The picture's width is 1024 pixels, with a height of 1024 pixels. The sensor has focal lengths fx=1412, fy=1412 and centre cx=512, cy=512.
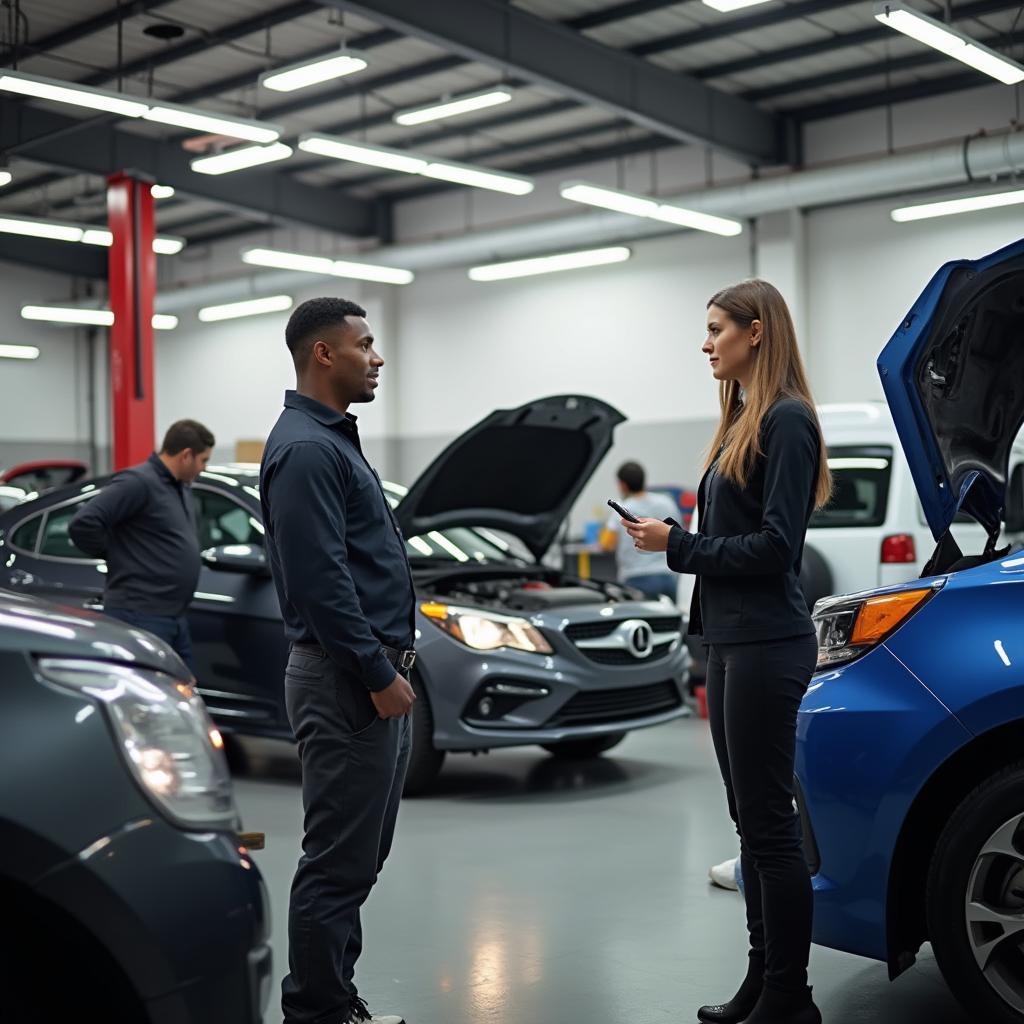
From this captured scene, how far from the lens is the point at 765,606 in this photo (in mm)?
2969

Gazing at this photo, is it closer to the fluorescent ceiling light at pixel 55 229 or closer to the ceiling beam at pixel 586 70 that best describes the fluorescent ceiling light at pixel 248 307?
the fluorescent ceiling light at pixel 55 229

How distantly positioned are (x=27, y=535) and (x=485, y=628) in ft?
8.34

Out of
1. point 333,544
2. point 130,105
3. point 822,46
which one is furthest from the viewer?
point 822,46

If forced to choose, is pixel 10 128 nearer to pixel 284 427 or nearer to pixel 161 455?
pixel 161 455

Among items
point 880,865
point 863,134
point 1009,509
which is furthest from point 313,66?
point 880,865

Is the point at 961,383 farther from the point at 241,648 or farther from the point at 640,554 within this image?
the point at 640,554

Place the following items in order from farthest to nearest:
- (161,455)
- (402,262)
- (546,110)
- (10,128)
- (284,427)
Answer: (402,262), (546,110), (10,128), (161,455), (284,427)

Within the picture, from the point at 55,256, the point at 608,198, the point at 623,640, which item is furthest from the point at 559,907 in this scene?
the point at 55,256

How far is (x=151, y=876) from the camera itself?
5.81 feet

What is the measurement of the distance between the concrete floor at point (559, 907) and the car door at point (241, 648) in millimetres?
371

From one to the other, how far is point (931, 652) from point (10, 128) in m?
13.4

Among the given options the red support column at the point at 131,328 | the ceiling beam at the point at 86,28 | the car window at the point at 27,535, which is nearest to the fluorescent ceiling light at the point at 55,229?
the red support column at the point at 131,328

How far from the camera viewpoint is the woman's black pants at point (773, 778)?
2.93m

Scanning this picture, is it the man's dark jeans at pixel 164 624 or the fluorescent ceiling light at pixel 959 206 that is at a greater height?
the fluorescent ceiling light at pixel 959 206
